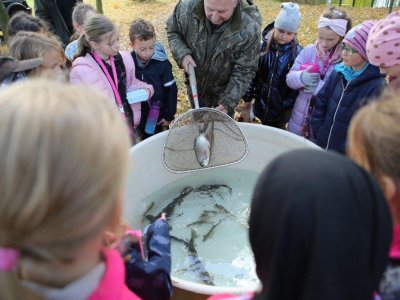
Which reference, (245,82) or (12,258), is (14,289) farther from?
(245,82)

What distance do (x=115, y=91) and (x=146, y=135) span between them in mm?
738

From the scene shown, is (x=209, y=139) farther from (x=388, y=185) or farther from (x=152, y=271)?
(x=388, y=185)

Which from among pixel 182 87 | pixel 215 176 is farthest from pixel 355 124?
pixel 182 87

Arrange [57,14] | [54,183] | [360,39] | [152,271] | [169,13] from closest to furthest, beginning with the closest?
[54,183]
[152,271]
[360,39]
[57,14]
[169,13]

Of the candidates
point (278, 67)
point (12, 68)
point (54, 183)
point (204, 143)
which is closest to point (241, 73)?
point (278, 67)

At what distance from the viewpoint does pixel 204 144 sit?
8.71 feet

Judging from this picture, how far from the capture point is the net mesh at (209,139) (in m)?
2.65

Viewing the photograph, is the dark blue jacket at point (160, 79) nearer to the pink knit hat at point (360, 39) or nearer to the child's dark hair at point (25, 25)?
the child's dark hair at point (25, 25)

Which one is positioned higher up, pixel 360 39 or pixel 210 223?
pixel 360 39

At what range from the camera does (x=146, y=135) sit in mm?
3459

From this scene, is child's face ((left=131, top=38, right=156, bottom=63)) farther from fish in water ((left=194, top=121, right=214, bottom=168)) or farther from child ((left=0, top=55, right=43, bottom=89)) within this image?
child ((left=0, top=55, right=43, bottom=89))

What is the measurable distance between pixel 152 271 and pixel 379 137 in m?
0.88

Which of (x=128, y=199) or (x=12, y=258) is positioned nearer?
(x=12, y=258)

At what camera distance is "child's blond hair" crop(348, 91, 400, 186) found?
3.01 feet
